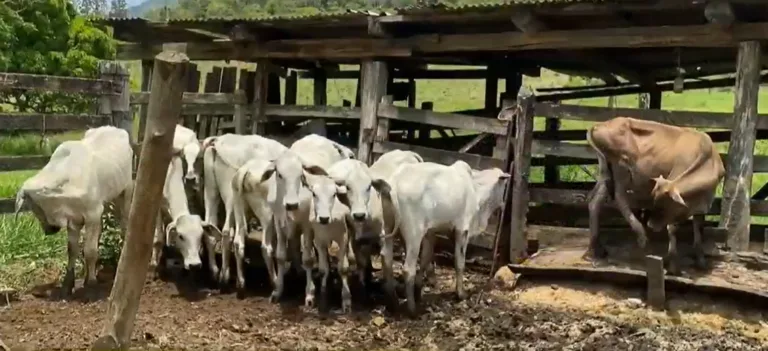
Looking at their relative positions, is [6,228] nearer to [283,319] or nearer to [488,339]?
[283,319]

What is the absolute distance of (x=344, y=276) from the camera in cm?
852

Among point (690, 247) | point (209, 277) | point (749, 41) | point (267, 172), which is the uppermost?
point (749, 41)

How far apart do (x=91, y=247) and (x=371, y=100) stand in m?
4.21

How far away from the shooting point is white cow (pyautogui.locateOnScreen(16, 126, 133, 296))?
8773mm

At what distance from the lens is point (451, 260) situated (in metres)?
10.5

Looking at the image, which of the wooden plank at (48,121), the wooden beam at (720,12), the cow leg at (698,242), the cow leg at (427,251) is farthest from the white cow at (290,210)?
the wooden beam at (720,12)

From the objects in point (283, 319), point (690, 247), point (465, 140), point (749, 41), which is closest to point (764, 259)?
point (690, 247)

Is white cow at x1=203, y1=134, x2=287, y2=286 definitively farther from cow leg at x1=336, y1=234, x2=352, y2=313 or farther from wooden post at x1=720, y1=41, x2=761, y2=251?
wooden post at x1=720, y1=41, x2=761, y2=251

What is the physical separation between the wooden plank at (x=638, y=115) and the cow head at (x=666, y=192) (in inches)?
38.2

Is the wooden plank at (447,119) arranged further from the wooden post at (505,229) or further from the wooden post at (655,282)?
the wooden post at (655,282)

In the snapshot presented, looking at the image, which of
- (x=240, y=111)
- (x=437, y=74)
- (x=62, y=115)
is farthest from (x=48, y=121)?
(x=437, y=74)

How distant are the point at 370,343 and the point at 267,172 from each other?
2130mm

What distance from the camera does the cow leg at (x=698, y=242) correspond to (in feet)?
29.1

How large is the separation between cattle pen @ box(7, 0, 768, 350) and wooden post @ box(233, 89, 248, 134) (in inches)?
1.1
